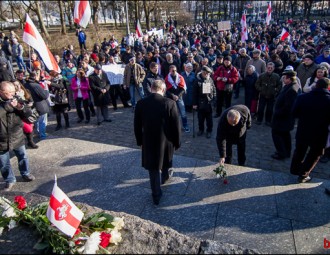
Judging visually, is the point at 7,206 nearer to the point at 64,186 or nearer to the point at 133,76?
the point at 64,186

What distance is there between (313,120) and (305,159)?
27.2 inches

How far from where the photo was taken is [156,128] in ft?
12.5

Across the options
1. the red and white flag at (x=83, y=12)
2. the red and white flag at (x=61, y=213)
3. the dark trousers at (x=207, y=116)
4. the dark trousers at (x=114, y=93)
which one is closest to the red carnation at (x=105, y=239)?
the red and white flag at (x=61, y=213)

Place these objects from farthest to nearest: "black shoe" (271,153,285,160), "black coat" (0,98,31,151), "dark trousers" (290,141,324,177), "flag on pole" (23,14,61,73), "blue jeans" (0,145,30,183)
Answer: "flag on pole" (23,14,61,73) < "black shoe" (271,153,285,160) < "dark trousers" (290,141,324,177) < "blue jeans" (0,145,30,183) < "black coat" (0,98,31,151)

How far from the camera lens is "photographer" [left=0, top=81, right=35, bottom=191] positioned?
4254 millimetres

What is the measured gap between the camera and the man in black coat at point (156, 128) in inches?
149

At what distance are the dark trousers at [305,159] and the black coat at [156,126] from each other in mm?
2253

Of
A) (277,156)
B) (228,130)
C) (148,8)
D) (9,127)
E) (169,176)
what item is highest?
(148,8)

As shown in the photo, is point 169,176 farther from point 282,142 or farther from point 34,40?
point 34,40

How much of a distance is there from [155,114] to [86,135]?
4.67 metres

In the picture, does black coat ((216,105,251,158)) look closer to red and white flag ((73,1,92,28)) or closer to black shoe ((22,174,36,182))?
black shoe ((22,174,36,182))

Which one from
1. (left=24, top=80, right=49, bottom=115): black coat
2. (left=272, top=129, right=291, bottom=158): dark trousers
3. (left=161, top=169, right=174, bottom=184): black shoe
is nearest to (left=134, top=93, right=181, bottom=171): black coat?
(left=161, top=169, right=174, bottom=184): black shoe

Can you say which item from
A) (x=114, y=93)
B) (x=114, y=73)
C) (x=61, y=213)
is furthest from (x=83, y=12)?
(x=61, y=213)

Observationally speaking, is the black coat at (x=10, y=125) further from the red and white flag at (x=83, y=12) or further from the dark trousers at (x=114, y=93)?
the red and white flag at (x=83, y=12)
